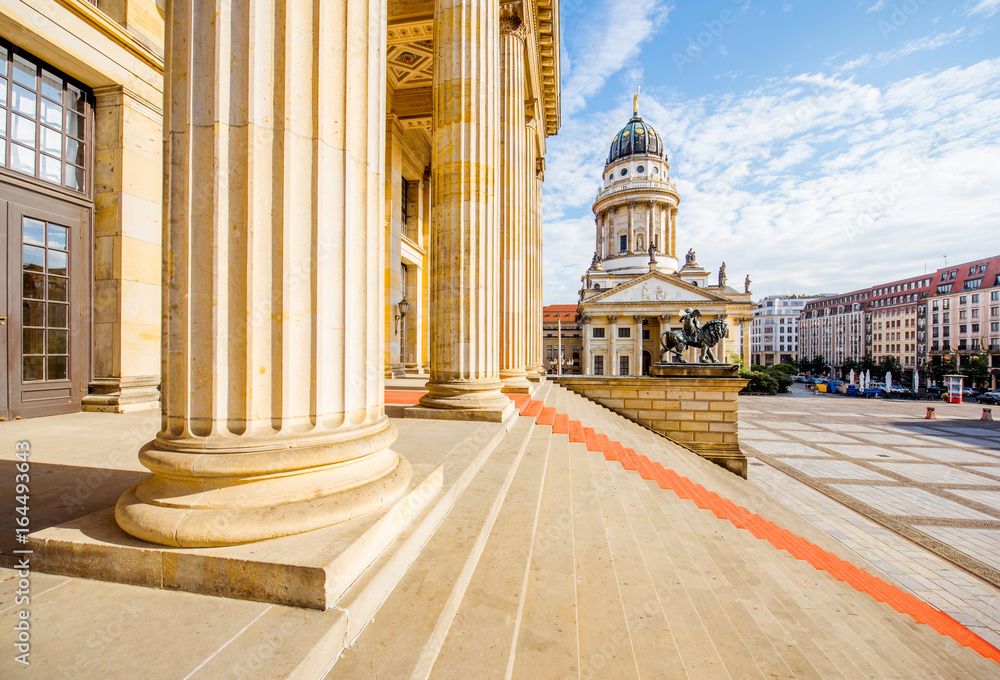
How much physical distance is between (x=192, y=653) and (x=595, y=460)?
6.02 m

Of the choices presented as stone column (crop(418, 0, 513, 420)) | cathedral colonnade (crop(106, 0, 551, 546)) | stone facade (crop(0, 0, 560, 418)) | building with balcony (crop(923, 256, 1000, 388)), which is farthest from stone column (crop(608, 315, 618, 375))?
cathedral colonnade (crop(106, 0, 551, 546))

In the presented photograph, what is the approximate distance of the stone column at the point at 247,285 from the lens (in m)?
2.35

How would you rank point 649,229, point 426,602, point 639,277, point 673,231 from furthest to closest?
point 673,231, point 649,229, point 639,277, point 426,602

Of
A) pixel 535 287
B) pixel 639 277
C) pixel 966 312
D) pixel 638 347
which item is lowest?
pixel 638 347

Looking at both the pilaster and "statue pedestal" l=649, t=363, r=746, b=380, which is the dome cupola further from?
the pilaster

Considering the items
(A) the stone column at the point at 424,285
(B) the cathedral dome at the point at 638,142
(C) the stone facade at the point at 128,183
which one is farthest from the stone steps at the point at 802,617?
(B) the cathedral dome at the point at 638,142

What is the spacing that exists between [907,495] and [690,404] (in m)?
6.52

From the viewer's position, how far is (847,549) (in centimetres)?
821

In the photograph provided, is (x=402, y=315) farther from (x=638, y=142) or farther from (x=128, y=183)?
(x=638, y=142)

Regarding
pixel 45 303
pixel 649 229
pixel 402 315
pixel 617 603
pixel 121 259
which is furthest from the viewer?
pixel 649 229

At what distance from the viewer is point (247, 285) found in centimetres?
241

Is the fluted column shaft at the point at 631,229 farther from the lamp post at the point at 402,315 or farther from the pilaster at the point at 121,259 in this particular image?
the pilaster at the point at 121,259

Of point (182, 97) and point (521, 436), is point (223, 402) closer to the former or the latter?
point (182, 97)

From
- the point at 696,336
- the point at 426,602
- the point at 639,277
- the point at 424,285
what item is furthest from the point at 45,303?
the point at 639,277
